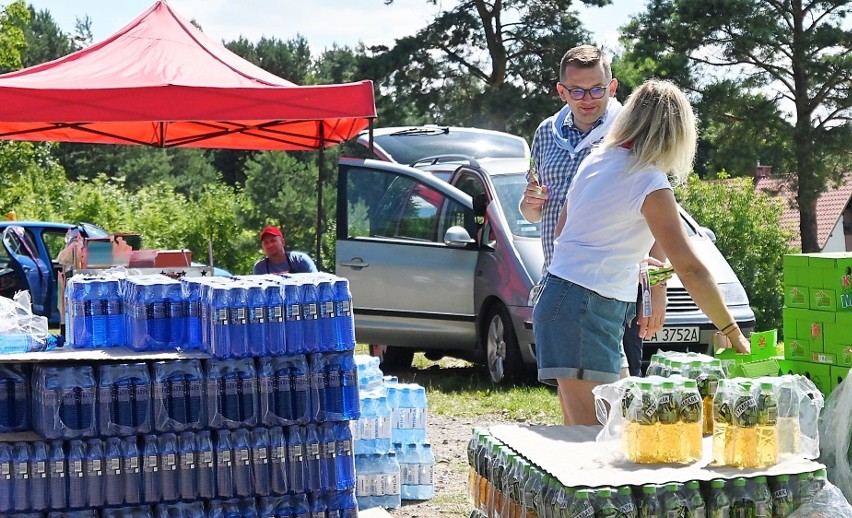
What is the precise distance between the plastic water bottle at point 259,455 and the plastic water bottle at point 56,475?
31.2 inches

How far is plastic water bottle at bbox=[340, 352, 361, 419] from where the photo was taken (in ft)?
16.5

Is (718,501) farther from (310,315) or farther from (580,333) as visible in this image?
(310,315)

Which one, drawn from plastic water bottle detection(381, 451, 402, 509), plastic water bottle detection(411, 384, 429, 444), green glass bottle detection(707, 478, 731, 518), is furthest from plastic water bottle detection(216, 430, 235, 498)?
green glass bottle detection(707, 478, 731, 518)

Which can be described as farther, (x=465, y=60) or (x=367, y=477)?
(x=465, y=60)

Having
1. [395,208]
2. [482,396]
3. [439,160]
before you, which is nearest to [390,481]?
[482,396]

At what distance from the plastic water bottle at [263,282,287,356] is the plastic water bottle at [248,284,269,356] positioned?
13 mm

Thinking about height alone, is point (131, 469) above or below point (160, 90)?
below

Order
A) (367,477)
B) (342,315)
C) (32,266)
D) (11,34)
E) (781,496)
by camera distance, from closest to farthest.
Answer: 1. (781,496)
2. (342,315)
3. (367,477)
4. (32,266)
5. (11,34)

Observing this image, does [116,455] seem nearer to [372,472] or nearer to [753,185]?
[372,472]

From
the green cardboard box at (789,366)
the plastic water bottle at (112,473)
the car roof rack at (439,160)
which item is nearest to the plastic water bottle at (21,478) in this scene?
the plastic water bottle at (112,473)

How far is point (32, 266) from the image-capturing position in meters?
16.6

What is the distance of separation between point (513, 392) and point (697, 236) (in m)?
2.30

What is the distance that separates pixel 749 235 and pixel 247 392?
55.9ft

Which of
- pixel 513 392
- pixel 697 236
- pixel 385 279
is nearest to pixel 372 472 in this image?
pixel 513 392
